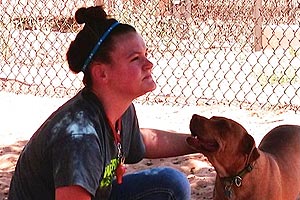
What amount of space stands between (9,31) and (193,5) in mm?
2576

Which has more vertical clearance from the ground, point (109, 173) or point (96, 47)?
point (96, 47)

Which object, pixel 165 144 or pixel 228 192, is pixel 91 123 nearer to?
pixel 165 144

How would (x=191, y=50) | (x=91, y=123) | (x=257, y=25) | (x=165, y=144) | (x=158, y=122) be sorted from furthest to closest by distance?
(x=191, y=50) < (x=257, y=25) < (x=158, y=122) < (x=165, y=144) < (x=91, y=123)

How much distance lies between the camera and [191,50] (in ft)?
27.6

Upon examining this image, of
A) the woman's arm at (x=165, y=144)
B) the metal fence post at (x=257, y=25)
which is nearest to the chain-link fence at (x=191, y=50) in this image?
the metal fence post at (x=257, y=25)

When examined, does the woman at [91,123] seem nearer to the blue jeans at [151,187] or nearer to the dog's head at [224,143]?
the blue jeans at [151,187]

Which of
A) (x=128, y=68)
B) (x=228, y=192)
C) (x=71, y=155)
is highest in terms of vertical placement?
(x=128, y=68)

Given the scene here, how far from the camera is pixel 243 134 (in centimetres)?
358

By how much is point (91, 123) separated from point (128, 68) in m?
0.27

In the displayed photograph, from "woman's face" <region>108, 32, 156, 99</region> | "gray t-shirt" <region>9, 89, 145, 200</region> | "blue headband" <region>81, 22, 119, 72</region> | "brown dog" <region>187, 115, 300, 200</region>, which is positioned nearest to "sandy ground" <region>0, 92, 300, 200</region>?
"brown dog" <region>187, 115, 300, 200</region>

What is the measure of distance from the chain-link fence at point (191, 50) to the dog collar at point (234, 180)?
109 inches

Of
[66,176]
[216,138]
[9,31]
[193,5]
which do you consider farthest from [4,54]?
[66,176]

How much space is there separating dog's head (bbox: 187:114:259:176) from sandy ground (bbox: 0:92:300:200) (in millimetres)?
1068

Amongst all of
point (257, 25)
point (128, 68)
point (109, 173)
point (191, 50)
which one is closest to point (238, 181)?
point (109, 173)
